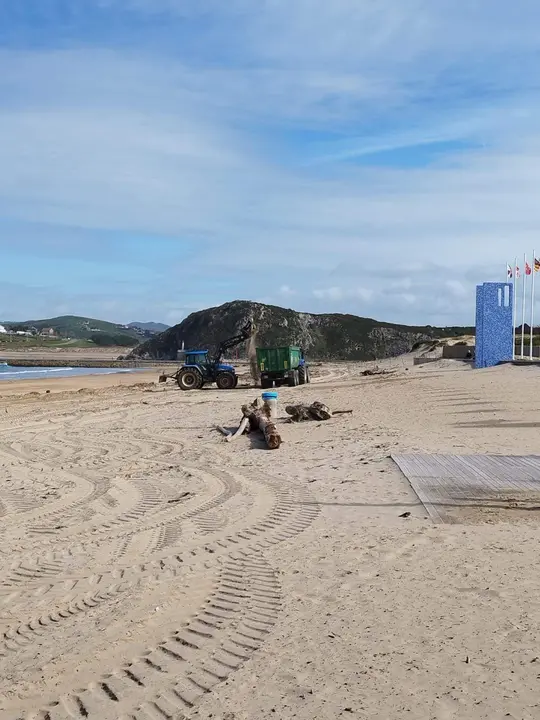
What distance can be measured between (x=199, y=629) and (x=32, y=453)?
34.0ft

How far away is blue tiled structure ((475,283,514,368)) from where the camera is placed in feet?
119

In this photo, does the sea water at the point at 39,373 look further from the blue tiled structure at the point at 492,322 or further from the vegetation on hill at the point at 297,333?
the blue tiled structure at the point at 492,322

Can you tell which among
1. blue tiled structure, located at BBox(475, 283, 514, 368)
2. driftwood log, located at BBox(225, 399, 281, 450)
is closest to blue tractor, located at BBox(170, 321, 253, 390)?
blue tiled structure, located at BBox(475, 283, 514, 368)

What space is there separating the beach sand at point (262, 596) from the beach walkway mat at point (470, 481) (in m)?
0.20

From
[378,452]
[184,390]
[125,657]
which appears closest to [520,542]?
[125,657]

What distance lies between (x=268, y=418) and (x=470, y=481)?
6.59 m

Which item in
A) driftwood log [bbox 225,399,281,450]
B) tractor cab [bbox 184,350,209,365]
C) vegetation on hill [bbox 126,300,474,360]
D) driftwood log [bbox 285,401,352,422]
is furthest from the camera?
vegetation on hill [bbox 126,300,474,360]

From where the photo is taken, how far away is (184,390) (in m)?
32.4

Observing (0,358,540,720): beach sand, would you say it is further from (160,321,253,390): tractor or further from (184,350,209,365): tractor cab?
(184,350,209,365): tractor cab

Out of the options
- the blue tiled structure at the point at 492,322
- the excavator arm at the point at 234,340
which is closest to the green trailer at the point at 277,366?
the excavator arm at the point at 234,340

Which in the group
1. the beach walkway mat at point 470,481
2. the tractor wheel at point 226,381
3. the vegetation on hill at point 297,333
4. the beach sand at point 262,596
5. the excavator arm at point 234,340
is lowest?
the beach sand at point 262,596

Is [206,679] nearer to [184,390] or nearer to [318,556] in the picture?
[318,556]

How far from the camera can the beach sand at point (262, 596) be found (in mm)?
3852

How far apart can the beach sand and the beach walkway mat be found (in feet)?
0.67
